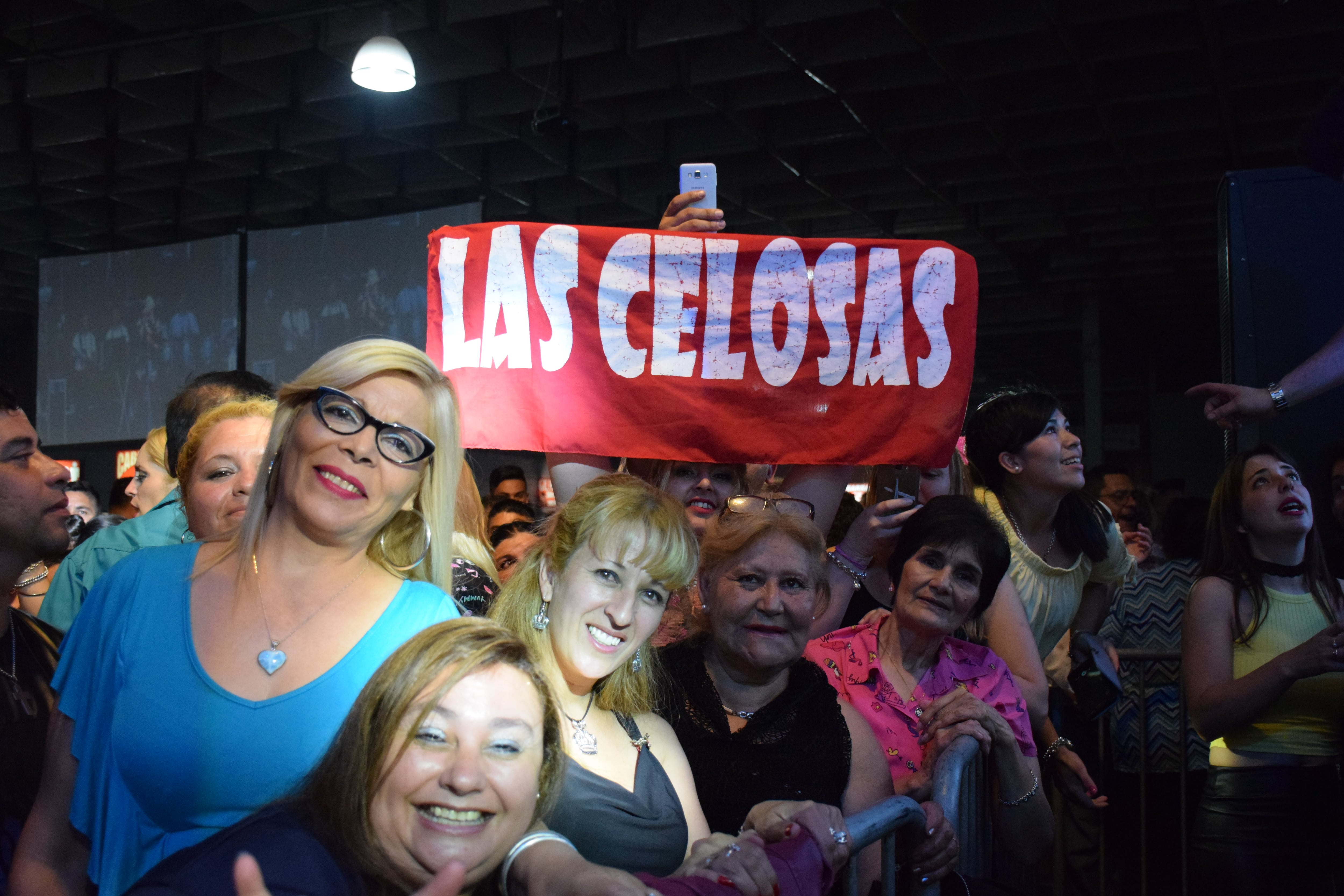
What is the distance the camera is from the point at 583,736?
1.93 metres

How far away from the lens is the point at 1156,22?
695 cm

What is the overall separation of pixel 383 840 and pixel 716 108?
747 centimetres

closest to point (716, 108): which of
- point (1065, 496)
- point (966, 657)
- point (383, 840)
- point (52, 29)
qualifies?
point (52, 29)

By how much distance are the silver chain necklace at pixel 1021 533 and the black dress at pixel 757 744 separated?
4.23 ft

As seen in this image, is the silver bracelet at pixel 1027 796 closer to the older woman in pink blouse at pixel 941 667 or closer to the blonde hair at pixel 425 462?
the older woman in pink blouse at pixel 941 667

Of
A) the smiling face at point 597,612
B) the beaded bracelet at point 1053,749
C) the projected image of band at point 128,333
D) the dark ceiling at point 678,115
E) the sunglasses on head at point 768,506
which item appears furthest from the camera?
the projected image of band at point 128,333

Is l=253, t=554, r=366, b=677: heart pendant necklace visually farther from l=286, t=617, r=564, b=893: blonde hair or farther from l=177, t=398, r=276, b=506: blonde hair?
l=177, t=398, r=276, b=506: blonde hair

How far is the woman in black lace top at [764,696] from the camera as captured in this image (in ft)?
7.20

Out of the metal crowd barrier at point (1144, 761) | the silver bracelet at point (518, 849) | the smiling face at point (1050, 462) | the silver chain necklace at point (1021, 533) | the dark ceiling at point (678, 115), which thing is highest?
the dark ceiling at point (678, 115)

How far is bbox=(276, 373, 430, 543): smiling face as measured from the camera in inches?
67.0

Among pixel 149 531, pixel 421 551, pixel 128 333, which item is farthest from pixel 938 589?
pixel 128 333

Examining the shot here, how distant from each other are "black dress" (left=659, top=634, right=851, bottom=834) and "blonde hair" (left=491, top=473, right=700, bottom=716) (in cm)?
21

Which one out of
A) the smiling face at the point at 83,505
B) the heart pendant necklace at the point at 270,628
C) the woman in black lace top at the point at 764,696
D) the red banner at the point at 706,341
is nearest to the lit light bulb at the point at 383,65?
the smiling face at the point at 83,505

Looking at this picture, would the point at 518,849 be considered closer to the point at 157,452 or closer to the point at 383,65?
the point at 157,452
